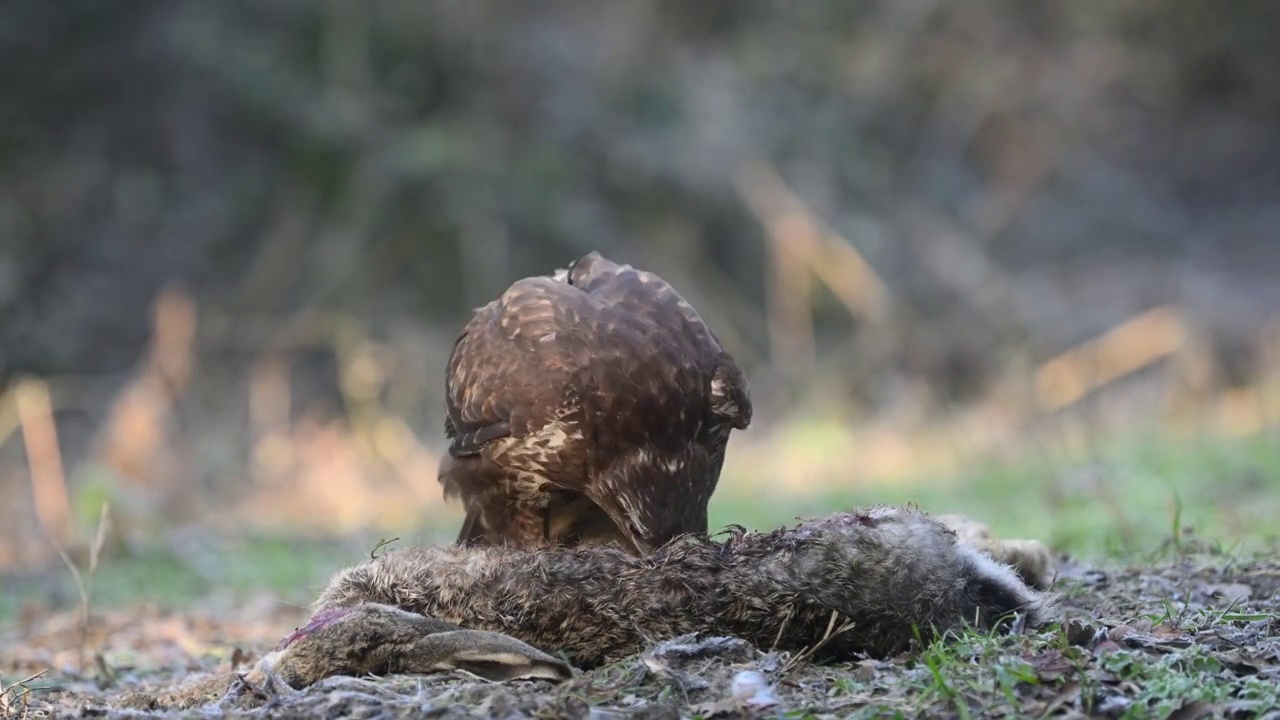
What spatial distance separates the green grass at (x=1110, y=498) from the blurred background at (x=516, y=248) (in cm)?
17

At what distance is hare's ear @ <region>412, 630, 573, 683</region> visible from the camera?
11.6 ft

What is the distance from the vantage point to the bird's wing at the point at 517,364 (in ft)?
15.8

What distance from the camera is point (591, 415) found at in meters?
4.69

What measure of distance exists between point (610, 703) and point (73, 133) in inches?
579

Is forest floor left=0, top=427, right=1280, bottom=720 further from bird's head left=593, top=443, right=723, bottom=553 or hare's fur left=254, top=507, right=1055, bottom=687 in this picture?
bird's head left=593, top=443, right=723, bottom=553

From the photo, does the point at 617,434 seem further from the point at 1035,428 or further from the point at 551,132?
the point at 551,132

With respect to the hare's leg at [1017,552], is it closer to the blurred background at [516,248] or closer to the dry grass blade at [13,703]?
the dry grass blade at [13,703]

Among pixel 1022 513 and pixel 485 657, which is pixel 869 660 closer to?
pixel 485 657

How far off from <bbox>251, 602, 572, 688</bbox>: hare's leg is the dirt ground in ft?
0.18

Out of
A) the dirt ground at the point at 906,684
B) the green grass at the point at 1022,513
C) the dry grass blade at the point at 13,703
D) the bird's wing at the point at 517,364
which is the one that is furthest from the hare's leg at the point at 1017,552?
the dry grass blade at the point at 13,703

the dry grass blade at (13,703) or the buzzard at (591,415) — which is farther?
the buzzard at (591,415)

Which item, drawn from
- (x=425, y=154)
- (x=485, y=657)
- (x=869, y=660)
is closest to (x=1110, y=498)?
(x=869, y=660)

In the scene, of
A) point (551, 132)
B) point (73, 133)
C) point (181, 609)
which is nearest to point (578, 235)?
point (551, 132)

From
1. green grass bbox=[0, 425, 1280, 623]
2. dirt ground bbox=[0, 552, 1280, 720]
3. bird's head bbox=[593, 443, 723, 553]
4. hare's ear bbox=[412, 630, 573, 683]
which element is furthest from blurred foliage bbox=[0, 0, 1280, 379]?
hare's ear bbox=[412, 630, 573, 683]
